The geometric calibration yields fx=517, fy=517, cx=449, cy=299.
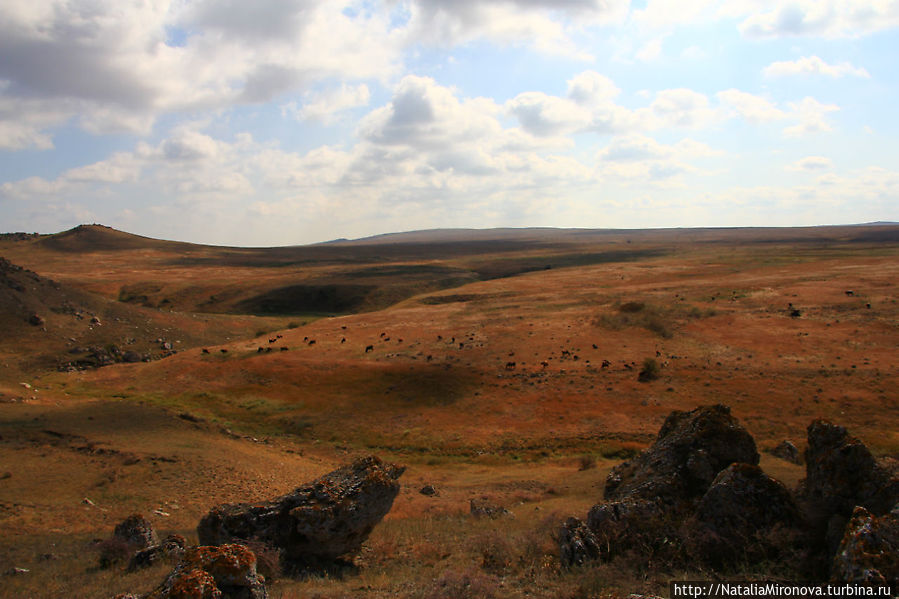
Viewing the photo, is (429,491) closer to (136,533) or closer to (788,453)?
(136,533)

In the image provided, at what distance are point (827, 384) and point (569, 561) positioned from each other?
33336 mm

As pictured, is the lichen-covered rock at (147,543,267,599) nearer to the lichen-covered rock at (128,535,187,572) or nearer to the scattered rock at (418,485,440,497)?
the lichen-covered rock at (128,535,187,572)

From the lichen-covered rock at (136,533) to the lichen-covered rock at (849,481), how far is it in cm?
1605

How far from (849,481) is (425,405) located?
2846cm

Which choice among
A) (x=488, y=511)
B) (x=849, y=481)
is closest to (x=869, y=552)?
(x=849, y=481)

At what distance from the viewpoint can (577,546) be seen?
10.5 m

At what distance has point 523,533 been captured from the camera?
42.8ft

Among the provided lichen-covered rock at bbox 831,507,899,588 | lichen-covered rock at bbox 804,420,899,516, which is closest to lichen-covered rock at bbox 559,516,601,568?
lichen-covered rock at bbox 831,507,899,588

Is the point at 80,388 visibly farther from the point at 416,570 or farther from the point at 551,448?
the point at 416,570

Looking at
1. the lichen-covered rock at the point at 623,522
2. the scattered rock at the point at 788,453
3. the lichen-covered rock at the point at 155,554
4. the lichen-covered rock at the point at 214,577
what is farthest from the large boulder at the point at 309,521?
the scattered rock at the point at 788,453

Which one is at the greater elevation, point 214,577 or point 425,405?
point 214,577

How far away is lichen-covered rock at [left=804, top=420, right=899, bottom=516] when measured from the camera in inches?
396

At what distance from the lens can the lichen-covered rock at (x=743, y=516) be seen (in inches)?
380

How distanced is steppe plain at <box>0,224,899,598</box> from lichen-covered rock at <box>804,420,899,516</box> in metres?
3.41
